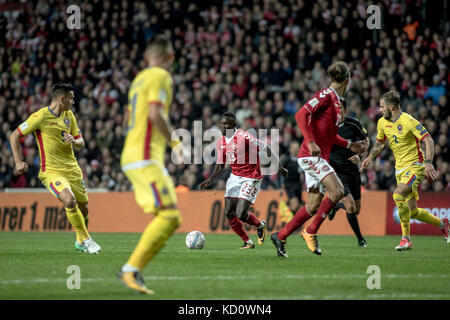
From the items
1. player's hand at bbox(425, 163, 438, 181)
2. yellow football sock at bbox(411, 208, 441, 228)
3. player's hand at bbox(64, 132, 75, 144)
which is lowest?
yellow football sock at bbox(411, 208, 441, 228)

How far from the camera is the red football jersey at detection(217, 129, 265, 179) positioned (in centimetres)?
1196

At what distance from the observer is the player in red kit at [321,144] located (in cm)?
945

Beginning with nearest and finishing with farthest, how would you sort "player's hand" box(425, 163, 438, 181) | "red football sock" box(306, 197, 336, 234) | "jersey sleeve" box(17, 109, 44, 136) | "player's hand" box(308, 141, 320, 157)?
"player's hand" box(308, 141, 320, 157) < "red football sock" box(306, 197, 336, 234) < "jersey sleeve" box(17, 109, 44, 136) < "player's hand" box(425, 163, 438, 181)

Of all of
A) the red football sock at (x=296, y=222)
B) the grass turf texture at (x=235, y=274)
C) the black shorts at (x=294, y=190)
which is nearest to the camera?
the grass turf texture at (x=235, y=274)

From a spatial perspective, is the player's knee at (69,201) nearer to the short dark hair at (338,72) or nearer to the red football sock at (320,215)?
the red football sock at (320,215)

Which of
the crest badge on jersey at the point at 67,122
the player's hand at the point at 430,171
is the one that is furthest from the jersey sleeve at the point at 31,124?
the player's hand at the point at 430,171

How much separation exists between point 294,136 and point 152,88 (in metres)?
13.5

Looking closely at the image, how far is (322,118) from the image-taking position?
381 inches

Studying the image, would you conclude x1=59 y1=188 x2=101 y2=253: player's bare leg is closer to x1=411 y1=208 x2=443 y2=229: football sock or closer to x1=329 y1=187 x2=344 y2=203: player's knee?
x1=329 y1=187 x2=344 y2=203: player's knee

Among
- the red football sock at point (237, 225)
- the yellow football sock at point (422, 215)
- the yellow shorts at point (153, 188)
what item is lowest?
the red football sock at point (237, 225)

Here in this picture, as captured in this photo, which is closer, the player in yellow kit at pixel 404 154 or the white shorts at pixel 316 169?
the white shorts at pixel 316 169

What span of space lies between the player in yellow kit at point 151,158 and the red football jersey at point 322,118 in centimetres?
328

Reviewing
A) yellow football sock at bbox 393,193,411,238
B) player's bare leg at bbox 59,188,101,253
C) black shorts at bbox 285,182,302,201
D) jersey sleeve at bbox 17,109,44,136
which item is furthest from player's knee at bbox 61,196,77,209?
black shorts at bbox 285,182,302,201

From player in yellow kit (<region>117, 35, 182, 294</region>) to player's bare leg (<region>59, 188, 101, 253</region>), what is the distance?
153 inches
